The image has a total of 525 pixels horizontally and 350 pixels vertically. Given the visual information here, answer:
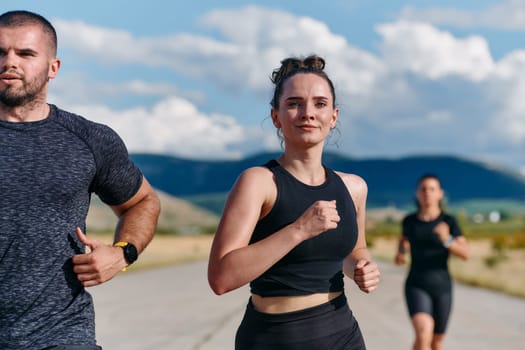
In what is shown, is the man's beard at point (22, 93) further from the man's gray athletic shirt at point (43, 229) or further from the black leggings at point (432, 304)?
the black leggings at point (432, 304)

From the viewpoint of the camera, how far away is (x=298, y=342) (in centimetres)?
426

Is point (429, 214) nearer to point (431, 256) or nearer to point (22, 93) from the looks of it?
point (431, 256)

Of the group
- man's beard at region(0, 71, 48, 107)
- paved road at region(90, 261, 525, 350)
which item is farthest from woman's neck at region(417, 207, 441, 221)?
man's beard at region(0, 71, 48, 107)

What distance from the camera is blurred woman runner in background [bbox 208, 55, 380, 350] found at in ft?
13.1

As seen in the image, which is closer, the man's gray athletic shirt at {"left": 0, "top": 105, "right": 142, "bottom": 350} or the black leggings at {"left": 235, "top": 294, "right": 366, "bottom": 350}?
the man's gray athletic shirt at {"left": 0, "top": 105, "right": 142, "bottom": 350}

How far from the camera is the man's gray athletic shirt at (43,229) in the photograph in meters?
3.92

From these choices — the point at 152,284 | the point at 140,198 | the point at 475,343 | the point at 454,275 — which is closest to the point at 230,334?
the point at 475,343

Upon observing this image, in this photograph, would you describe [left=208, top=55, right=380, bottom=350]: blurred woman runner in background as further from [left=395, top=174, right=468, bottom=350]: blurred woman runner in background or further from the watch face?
[left=395, top=174, right=468, bottom=350]: blurred woman runner in background

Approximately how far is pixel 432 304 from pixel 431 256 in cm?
47

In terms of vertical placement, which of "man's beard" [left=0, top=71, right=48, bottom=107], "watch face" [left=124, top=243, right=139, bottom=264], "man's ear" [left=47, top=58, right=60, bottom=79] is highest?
"man's ear" [left=47, top=58, right=60, bottom=79]

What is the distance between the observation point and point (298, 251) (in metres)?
4.23

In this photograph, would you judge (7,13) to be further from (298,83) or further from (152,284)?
(152,284)

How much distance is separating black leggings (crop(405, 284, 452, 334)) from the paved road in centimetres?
356

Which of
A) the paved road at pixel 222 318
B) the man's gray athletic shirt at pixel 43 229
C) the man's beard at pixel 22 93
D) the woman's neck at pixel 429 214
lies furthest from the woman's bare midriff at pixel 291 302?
the paved road at pixel 222 318
